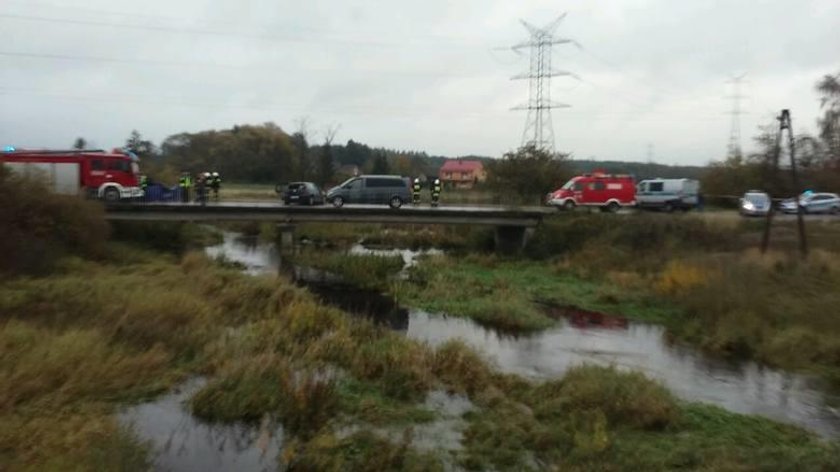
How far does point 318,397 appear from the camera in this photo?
38.3 ft

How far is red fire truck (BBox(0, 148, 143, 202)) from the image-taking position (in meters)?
34.2

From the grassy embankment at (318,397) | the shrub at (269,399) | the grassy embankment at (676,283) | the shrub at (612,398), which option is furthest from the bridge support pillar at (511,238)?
the shrub at (269,399)

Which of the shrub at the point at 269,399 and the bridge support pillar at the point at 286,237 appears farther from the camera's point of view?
the bridge support pillar at the point at 286,237

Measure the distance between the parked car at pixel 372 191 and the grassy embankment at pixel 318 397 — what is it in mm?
22145

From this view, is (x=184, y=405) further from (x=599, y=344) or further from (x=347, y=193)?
(x=347, y=193)

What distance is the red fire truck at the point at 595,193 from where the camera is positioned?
4084 centimetres

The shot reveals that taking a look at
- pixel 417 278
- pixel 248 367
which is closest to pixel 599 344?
pixel 248 367

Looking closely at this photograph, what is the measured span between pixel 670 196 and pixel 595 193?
4.61 m

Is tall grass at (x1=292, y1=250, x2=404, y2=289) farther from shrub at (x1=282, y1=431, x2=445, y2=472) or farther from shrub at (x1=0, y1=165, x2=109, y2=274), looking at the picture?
shrub at (x1=282, y1=431, x2=445, y2=472)

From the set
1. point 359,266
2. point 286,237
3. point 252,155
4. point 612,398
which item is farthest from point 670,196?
point 252,155

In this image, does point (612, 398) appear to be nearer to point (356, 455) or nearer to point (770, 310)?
point (356, 455)

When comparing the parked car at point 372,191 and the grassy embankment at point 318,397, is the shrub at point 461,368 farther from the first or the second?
the parked car at point 372,191

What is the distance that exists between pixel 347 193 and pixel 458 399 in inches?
1136

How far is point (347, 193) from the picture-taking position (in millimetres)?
41000
